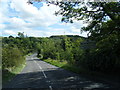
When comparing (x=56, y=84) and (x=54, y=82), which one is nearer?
(x=56, y=84)

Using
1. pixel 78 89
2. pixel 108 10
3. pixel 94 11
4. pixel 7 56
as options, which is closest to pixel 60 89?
pixel 78 89

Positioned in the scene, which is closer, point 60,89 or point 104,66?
point 60,89

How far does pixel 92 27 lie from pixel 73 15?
2.13 m

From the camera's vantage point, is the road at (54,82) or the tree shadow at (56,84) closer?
the tree shadow at (56,84)

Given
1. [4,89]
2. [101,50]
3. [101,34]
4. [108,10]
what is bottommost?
[4,89]

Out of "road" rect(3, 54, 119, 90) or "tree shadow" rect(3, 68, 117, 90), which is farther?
"road" rect(3, 54, 119, 90)

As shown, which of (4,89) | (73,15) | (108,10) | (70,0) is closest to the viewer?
(4,89)

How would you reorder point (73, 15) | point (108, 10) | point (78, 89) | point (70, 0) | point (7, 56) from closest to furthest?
point (78, 89)
point (108, 10)
point (70, 0)
point (73, 15)
point (7, 56)

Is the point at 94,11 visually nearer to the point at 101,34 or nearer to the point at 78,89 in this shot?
the point at 101,34

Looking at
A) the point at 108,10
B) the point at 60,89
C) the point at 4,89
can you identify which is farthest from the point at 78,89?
the point at 108,10

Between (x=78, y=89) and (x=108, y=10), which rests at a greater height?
(x=108, y=10)

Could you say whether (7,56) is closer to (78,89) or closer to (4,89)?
(4,89)

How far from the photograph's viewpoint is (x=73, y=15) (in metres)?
14.4

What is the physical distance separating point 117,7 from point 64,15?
501 cm
